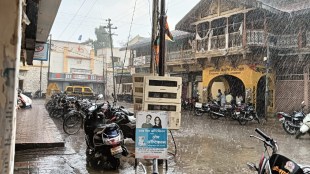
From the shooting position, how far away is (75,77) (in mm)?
40812

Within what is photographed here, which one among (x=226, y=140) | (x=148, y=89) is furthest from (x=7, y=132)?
(x=226, y=140)

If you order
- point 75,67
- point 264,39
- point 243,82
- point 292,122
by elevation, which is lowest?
point 292,122

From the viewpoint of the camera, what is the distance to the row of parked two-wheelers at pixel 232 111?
14430 millimetres

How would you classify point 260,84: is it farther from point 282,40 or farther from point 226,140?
point 226,140

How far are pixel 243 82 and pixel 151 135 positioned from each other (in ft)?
49.8

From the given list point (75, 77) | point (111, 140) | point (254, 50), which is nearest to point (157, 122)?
point (111, 140)

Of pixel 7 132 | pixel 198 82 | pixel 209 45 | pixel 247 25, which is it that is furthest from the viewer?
pixel 198 82

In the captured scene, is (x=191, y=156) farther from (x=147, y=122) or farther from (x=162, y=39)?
(x=147, y=122)

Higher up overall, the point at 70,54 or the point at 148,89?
the point at 70,54

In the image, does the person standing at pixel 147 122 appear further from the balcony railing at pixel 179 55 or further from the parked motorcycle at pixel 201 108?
the balcony railing at pixel 179 55

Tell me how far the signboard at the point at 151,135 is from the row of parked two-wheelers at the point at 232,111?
10819 mm

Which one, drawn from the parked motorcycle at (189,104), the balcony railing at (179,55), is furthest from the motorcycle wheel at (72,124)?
the balcony railing at (179,55)

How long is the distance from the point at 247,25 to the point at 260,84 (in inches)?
147

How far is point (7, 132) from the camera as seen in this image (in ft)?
7.57
